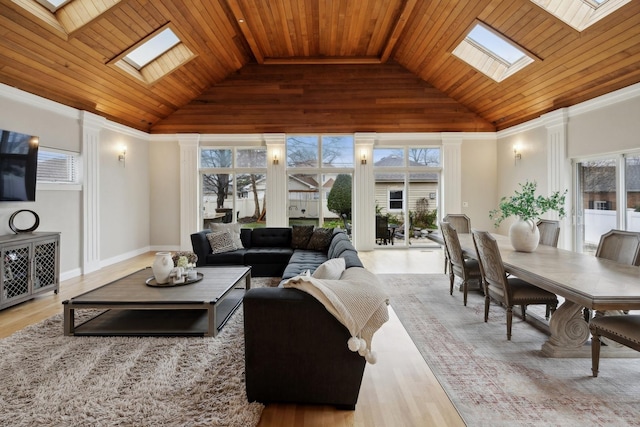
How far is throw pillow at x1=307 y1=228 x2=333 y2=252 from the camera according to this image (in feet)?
17.6

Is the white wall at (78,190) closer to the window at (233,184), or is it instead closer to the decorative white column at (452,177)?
the window at (233,184)

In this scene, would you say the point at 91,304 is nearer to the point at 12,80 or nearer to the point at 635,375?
the point at 12,80

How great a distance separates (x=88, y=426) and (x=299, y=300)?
1334 mm

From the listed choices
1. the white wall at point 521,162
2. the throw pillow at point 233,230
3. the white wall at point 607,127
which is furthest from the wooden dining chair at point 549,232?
the throw pillow at point 233,230

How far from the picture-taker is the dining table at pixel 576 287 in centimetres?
197

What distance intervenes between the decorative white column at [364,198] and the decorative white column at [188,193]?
3.75 meters

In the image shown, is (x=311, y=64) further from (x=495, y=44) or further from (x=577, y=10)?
(x=577, y=10)

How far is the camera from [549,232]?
4129 mm

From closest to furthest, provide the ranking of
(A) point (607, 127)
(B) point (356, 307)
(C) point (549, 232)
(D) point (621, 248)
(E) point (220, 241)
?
1. (B) point (356, 307)
2. (D) point (621, 248)
3. (C) point (549, 232)
4. (A) point (607, 127)
5. (E) point (220, 241)

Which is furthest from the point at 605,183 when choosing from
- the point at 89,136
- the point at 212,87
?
the point at 89,136

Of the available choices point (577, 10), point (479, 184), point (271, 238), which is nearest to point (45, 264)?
point (271, 238)

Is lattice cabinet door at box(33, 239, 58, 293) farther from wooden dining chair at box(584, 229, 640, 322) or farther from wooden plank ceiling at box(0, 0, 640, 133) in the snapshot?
wooden dining chair at box(584, 229, 640, 322)

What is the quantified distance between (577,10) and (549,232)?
270cm

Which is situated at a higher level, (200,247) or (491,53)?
(491,53)
